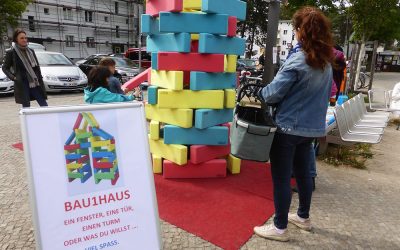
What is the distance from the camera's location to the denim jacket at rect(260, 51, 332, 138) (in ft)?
8.35

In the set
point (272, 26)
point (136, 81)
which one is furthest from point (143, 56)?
point (272, 26)

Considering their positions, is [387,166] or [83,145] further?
[387,166]

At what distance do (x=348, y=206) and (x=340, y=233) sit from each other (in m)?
0.70

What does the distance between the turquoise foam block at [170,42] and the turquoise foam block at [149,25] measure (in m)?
0.08

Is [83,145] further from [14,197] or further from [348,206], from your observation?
[348,206]

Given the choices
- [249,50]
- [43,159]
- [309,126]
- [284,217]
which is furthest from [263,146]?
[249,50]

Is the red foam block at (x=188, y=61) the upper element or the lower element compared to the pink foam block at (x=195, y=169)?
upper

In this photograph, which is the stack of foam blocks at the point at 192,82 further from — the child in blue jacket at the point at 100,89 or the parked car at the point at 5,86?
the parked car at the point at 5,86

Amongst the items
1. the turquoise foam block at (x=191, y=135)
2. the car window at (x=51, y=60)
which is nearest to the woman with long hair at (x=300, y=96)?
the turquoise foam block at (x=191, y=135)

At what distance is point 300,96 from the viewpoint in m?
2.62

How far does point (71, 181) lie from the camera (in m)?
2.11

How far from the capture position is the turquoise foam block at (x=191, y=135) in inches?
165

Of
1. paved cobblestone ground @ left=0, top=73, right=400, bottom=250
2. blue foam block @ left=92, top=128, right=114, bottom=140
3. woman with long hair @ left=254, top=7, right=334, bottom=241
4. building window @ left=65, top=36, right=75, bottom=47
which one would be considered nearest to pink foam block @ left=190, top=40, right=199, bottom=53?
woman with long hair @ left=254, top=7, right=334, bottom=241

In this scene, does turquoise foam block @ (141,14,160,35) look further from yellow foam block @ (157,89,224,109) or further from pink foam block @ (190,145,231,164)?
pink foam block @ (190,145,231,164)
